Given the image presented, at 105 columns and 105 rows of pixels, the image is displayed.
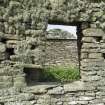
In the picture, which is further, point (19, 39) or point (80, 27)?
point (80, 27)

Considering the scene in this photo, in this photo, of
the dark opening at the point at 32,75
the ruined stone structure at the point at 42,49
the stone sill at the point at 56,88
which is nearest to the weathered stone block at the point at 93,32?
the ruined stone structure at the point at 42,49

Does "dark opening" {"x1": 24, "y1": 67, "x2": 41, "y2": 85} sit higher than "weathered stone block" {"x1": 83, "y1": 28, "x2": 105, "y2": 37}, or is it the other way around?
"weathered stone block" {"x1": 83, "y1": 28, "x2": 105, "y2": 37}

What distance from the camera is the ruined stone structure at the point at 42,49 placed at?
6.05 m

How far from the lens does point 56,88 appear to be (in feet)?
20.6

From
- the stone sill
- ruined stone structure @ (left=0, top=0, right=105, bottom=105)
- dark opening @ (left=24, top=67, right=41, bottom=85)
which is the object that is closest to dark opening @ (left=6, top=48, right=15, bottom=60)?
ruined stone structure @ (left=0, top=0, right=105, bottom=105)

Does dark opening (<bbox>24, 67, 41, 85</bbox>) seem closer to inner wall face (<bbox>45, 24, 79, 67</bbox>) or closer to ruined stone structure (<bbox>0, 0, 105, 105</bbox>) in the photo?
ruined stone structure (<bbox>0, 0, 105, 105</bbox>)

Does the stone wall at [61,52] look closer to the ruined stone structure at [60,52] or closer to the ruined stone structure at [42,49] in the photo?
the ruined stone structure at [60,52]

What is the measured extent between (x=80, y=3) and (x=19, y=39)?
146 centimetres

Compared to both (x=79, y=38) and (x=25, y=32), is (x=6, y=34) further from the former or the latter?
(x=79, y=38)

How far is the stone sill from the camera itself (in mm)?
6113

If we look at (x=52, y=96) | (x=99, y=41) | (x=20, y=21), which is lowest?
(x=52, y=96)

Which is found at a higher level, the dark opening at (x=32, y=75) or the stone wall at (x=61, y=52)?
the dark opening at (x=32, y=75)

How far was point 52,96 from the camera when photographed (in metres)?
6.23

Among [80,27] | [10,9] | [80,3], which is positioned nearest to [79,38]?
[80,27]
